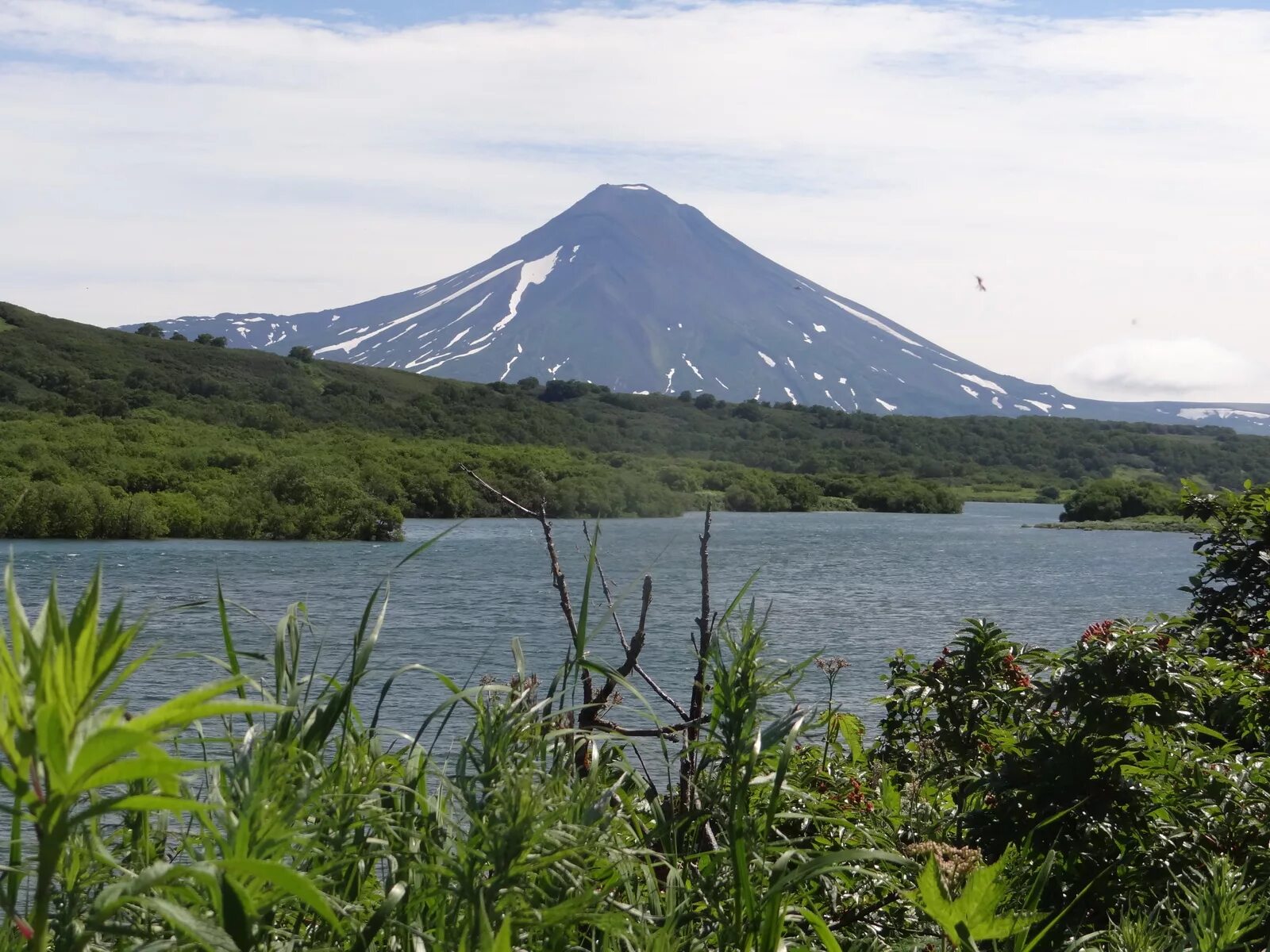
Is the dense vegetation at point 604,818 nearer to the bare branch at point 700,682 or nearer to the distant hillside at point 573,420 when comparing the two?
the bare branch at point 700,682

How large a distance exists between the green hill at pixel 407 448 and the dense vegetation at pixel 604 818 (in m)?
0.84

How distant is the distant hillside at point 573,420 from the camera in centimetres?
5359

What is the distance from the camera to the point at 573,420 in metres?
71.5

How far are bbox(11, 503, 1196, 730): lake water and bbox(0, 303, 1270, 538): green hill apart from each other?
1.74 metres

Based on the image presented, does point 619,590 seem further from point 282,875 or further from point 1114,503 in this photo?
point 1114,503

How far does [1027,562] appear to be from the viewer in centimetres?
3103

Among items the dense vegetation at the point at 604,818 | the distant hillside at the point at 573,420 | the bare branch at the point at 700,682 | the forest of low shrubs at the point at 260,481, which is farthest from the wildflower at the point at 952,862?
the distant hillside at the point at 573,420

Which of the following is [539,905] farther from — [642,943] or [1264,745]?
[1264,745]

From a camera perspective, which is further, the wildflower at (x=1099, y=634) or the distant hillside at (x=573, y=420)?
the distant hillside at (x=573, y=420)

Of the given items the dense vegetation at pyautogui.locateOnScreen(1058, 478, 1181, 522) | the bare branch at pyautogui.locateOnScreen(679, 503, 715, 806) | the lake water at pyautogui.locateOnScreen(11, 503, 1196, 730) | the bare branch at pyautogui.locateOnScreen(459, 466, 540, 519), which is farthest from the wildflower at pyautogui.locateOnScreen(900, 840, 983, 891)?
the dense vegetation at pyautogui.locateOnScreen(1058, 478, 1181, 522)

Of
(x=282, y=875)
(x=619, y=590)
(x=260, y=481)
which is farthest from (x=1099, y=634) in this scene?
(x=260, y=481)

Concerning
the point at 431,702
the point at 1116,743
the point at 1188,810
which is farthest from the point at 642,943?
the point at 431,702

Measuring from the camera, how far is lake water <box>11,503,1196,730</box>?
35.5 ft

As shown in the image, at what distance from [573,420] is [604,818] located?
230ft
